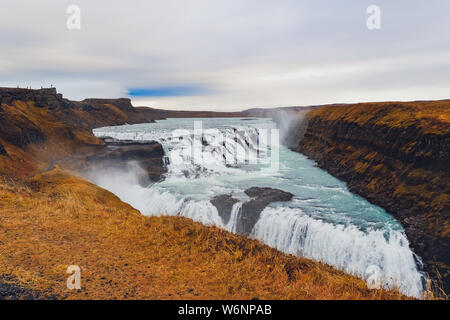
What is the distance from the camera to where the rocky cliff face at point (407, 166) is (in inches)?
498

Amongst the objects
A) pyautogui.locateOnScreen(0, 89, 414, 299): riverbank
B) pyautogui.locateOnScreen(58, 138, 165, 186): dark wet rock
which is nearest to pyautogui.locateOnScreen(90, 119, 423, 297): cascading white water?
pyautogui.locateOnScreen(58, 138, 165, 186): dark wet rock

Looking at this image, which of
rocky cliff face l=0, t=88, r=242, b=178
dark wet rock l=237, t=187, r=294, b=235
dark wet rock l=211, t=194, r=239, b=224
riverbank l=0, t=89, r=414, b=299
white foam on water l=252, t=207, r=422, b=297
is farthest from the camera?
rocky cliff face l=0, t=88, r=242, b=178

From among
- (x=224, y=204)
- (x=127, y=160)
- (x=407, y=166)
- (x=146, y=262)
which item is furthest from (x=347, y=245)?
(x=127, y=160)

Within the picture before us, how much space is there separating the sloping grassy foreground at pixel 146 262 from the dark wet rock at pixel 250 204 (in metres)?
7.67

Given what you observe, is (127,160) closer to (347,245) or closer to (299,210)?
(299,210)

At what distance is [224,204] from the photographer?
16641 mm

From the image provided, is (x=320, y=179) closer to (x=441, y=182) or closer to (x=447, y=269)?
(x=441, y=182)

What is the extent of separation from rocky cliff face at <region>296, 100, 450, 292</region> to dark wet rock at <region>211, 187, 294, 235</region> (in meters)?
6.73

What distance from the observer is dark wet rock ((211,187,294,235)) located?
591 inches

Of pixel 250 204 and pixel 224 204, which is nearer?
pixel 250 204

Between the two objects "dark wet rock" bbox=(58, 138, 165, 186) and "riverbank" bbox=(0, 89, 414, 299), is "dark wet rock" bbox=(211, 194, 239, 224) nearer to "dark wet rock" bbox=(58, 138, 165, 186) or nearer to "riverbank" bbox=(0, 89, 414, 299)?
"riverbank" bbox=(0, 89, 414, 299)

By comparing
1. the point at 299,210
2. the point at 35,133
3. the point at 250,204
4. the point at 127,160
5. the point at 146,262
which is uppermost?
the point at 35,133

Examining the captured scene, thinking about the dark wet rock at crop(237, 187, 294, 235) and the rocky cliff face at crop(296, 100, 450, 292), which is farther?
the dark wet rock at crop(237, 187, 294, 235)

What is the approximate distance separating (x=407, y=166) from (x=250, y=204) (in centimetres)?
1123
